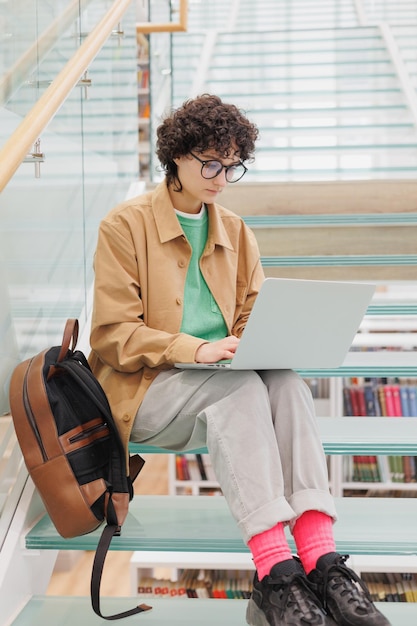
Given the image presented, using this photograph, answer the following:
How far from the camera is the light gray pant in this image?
1.46 meters

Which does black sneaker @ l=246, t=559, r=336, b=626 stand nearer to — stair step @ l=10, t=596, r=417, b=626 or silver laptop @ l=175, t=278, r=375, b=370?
stair step @ l=10, t=596, r=417, b=626

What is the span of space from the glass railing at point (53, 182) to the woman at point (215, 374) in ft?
0.65

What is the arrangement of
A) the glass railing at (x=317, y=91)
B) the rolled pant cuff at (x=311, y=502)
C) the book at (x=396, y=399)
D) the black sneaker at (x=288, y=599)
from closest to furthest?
1. the black sneaker at (x=288, y=599)
2. the rolled pant cuff at (x=311, y=502)
3. the book at (x=396, y=399)
4. the glass railing at (x=317, y=91)

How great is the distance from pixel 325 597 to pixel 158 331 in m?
0.62

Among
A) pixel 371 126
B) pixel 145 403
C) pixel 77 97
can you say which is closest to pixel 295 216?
pixel 77 97

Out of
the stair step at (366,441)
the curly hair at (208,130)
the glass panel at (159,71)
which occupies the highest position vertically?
the glass panel at (159,71)

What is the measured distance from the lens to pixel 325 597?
142cm

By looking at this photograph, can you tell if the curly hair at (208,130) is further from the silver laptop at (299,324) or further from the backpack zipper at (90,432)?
the backpack zipper at (90,432)

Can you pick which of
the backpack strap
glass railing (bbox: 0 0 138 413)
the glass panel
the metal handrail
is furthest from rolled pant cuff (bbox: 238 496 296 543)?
the glass panel

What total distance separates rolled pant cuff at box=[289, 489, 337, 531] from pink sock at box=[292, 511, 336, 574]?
0.7 inches

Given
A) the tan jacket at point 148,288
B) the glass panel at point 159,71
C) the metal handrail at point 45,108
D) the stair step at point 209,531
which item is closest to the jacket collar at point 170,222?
the tan jacket at point 148,288

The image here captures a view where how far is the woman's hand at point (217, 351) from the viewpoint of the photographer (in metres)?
1.62

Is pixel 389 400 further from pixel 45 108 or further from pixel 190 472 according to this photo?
pixel 45 108

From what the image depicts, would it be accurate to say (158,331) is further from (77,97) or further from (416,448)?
(77,97)
